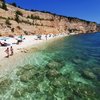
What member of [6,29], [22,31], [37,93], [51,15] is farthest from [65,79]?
[51,15]

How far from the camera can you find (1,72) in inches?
821

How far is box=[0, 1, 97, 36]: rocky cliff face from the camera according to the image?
76.9 metres

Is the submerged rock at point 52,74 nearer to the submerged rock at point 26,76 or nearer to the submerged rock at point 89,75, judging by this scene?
the submerged rock at point 26,76

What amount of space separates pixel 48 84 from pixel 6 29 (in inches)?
2335

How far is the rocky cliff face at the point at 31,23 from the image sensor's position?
252ft

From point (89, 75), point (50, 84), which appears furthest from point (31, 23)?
point (50, 84)

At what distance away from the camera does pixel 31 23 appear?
101 metres

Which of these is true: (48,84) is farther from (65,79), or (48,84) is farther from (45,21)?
(45,21)

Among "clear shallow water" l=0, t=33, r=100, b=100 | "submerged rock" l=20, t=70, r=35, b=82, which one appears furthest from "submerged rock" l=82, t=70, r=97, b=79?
"submerged rock" l=20, t=70, r=35, b=82

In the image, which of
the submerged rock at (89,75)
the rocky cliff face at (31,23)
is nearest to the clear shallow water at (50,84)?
the submerged rock at (89,75)

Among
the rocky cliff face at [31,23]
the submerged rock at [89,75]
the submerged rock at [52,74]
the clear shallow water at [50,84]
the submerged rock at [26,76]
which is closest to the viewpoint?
the clear shallow water at [50,84]

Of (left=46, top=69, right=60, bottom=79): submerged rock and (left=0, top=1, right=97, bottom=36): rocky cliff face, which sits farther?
(left=0, top=1, right=97, bottom=36): rocky cliff face

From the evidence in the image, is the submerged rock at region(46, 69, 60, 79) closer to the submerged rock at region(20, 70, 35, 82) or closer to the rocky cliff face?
the submerged rock at region(20, 70, 35, 82)

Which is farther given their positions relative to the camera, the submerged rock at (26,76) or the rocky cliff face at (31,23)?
the rocky cliff face at (31,23)
